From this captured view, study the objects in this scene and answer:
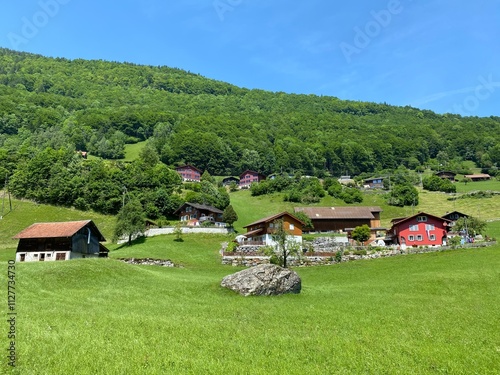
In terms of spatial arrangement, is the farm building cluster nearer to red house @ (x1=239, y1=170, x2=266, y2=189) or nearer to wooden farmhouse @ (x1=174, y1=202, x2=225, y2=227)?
wooden farmhouse @ (x1=174, y1=202, x2=225, y2=227)

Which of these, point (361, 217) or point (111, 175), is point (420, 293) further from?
point (111, 175)

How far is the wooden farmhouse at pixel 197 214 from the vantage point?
8988 centimetres

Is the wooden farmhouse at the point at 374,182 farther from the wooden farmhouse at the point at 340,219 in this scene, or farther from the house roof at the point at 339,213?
the wooden farmhouse at the point at 340,219

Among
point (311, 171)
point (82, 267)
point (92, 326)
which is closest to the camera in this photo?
point (92, 326)

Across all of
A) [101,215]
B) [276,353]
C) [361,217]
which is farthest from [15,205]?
[276,353]

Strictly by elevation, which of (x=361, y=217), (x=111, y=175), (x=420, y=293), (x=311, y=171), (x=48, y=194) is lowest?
(x=420, y=293)

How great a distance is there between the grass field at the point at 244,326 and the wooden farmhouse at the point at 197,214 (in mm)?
54810

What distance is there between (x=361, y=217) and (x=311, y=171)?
3796 inches

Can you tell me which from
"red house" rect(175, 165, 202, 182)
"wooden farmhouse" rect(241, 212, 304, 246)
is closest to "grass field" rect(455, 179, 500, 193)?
"wooden farmhouse" rect(241, 212, 304, 246)

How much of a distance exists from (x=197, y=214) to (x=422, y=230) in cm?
5012

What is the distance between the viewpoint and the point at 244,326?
16.2m

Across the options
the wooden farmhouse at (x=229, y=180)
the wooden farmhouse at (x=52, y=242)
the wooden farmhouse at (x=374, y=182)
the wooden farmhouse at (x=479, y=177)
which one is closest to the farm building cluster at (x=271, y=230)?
the wooden farmhouse at (x=52, y=242)

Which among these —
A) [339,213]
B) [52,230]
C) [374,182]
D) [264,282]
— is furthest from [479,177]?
[52,230]

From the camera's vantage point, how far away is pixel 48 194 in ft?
322
